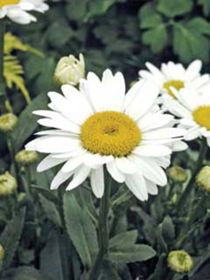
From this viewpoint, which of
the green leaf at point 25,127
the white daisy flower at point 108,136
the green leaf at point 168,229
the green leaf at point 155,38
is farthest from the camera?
the green leaf at point 155,38

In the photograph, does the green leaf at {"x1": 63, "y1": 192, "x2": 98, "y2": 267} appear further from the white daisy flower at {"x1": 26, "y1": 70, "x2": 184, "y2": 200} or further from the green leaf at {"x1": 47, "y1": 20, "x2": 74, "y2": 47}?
the green leaf at {"x1": 47, "y1": 20, "x2": 74, "y2": 47}

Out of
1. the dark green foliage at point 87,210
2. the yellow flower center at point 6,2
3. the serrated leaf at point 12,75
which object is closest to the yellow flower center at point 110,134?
the dark green foliage at point 87,210

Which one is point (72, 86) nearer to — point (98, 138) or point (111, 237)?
point (98, 138)

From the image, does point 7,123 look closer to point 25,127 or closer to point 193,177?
point 25,127

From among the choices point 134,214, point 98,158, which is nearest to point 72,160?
point 98,158

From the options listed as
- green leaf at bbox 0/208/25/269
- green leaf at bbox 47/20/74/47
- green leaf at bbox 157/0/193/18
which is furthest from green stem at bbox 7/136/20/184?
green leaf at bbox 157/0/193/18

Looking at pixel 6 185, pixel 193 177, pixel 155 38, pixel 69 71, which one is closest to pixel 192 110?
pixel 193 177

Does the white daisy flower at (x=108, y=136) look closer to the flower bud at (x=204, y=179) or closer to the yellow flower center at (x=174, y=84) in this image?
the flower bud at (x=204, y=179)
